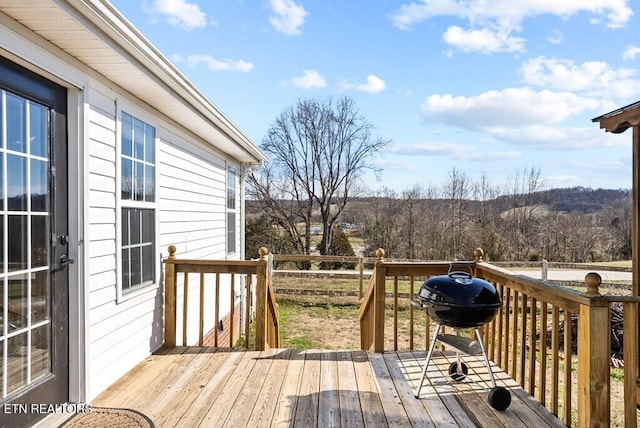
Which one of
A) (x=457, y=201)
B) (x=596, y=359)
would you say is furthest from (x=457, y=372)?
(x=457, y=201)

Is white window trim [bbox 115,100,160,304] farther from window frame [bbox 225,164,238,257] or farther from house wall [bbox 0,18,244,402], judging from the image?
window frame [bbox 225,164,238,257]

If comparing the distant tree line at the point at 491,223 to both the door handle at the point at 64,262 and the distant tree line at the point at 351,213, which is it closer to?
the distant tree line at the point at 351,213

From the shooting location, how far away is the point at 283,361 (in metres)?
3.81

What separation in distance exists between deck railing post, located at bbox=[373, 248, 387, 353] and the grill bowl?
97 centimetres

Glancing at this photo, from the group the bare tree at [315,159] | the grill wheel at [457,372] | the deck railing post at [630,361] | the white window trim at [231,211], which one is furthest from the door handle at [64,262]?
the bare tree at [315,159]

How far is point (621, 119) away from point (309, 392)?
381 centimetres

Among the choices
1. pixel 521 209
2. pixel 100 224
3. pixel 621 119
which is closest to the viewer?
pixel 100 224

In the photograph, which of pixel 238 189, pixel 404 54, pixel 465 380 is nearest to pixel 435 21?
pixel 404 54

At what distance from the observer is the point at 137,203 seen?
3723mm

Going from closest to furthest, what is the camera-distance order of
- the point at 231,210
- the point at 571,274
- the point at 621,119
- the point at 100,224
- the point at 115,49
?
the point at 115,49 < the point at 100,224 < the point at 621,119 < the point at 231,210 < the point at 571,274

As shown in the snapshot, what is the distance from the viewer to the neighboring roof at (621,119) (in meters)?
3.72

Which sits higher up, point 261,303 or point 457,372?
point 261,303

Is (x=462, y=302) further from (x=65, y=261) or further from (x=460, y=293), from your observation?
(x=65, y=261)

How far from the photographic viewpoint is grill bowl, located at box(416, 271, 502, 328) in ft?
9.36
